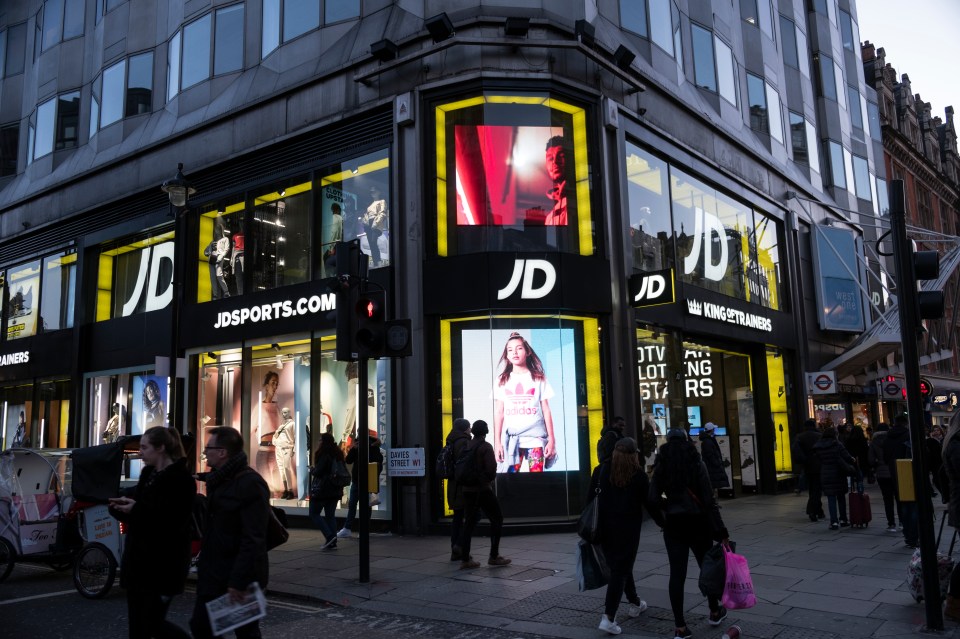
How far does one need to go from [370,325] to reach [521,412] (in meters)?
4.61

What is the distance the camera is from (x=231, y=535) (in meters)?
4.63

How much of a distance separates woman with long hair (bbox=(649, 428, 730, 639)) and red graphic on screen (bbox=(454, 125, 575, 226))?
7.96m

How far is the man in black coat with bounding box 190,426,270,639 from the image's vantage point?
177 inches

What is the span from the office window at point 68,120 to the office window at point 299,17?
10.1m

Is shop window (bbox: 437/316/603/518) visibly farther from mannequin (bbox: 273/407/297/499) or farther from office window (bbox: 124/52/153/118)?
office window (bbox: 124/52/153/118)

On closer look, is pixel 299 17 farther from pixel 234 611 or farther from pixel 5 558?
pixel 234 611

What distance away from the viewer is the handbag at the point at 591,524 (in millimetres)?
6738

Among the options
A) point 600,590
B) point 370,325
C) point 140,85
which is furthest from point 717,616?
point 140,85

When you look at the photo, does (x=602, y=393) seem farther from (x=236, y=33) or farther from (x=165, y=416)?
(x=236, y=33)

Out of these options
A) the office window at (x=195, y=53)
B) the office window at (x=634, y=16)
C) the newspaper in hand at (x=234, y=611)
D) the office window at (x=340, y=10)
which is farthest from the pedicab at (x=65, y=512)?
the office window at (x=634, y=16)

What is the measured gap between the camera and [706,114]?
18828 mm

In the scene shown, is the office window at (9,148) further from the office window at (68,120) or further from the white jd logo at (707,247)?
the white jd logo at (707,247)

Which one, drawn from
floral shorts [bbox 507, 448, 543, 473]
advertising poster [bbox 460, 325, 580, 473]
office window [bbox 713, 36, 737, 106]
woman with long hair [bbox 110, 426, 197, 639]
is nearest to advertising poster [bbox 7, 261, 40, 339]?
advertising poster [bbox 460, 325, 580, 473]

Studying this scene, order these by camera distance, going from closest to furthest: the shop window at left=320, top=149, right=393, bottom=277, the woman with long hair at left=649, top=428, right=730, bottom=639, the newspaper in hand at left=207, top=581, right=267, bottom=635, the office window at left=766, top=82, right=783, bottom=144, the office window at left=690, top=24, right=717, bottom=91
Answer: the newspaper in hand at left=207, top=581, right=267, bottom=635
the woman with long hair at left=649, top=428, right=730, bottom=639
the shop window at left=320, top=149, right=393, bottom=277
the office window at left=690, top=24, right=717, bottom=91
the office window at left=766, top=82, right=783, bottom=144
